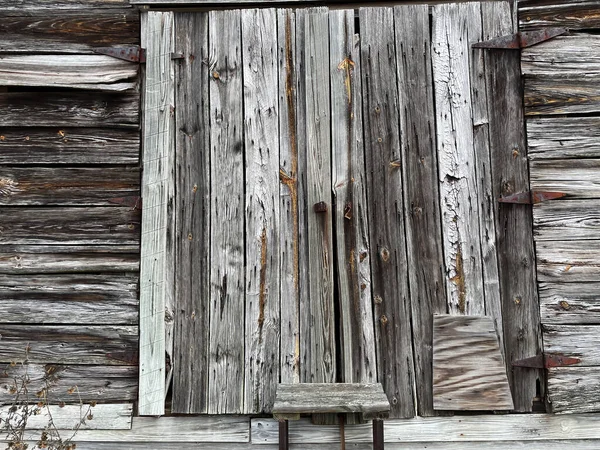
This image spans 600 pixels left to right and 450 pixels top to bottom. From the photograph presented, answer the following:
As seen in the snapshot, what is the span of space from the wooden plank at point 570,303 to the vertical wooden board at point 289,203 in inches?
52.2

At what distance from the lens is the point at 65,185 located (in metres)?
3.34

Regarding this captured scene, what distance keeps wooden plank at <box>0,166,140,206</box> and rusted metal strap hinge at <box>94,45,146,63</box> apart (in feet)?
2.03

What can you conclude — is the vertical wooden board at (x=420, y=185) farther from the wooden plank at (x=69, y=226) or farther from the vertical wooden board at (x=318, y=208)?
the wooden plank at (x=69, y=226)

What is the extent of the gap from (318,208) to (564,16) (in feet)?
5.75

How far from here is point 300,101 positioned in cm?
337

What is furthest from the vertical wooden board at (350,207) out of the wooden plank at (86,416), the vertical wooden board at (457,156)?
the wooden plank at (86,416)

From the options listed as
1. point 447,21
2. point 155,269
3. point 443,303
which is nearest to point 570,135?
point 447,21

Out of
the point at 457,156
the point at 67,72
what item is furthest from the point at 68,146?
the point at 457,156

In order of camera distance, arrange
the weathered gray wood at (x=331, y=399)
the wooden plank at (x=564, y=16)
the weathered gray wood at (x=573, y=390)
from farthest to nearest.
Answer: the wooden plank at (x=564, y=16) → the weathered gray wood at (x=573, y=390) → the weathered gray wood at (x=331, y=399)

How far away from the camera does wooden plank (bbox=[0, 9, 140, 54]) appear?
3391mm

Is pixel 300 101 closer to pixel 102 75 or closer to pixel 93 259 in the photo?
pixel 102 75

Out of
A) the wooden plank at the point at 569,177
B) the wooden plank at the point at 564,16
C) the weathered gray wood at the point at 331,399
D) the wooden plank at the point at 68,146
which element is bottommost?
the weathered gray wood at the point at 331,399

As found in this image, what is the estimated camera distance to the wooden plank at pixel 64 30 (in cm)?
339

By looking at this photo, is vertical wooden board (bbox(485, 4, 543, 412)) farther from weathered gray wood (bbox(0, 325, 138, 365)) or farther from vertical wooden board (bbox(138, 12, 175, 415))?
weathered gray wood (bbox(0, 325, 138, 365))
